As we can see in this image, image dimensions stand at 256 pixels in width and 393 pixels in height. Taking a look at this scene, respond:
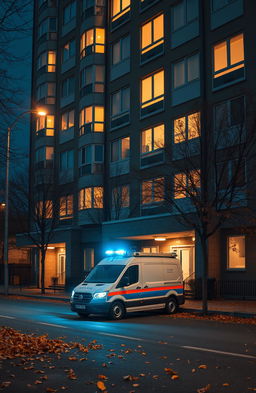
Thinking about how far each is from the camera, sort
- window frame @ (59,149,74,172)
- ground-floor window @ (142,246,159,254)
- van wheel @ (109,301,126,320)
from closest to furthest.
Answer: van wheel @ (109,301,126,320), ground-floor window @ (142,246,159,254), window frame @ (59,149,74,172)

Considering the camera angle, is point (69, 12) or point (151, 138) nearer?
point (151, 138)

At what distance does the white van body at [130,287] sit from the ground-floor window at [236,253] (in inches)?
271

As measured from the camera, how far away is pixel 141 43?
35.8 meters

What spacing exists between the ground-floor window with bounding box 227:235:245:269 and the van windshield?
927 centimetres

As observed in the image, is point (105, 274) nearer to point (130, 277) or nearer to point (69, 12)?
point (130, 277)

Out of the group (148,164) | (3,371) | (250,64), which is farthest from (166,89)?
(3,371)

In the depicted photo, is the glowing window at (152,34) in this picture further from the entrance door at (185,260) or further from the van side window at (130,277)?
the van side window at (130,277)

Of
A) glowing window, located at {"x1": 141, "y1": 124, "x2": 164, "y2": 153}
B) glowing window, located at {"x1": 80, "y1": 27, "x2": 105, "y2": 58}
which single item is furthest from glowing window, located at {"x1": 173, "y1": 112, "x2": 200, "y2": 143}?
glowing window, located at {"x1": 80, "y1": 27, "x2": 105, "y2": 58}

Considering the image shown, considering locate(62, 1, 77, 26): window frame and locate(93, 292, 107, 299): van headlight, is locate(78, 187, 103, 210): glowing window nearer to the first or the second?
locate(62, 1, 77, 26): window frame

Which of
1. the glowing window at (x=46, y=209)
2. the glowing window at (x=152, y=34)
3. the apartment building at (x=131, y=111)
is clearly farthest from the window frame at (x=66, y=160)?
the glowing window at (x=152, y=34)

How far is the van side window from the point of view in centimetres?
1891

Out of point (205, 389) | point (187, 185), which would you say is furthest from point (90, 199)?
point (205, 389)

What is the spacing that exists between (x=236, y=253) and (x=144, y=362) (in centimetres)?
1843

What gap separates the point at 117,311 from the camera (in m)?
18.5
